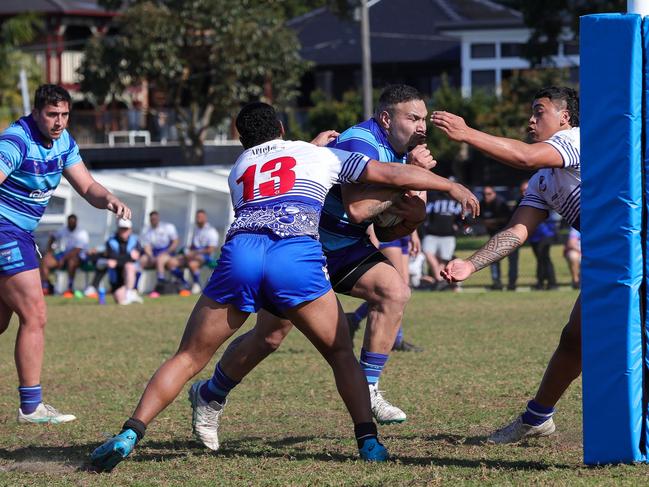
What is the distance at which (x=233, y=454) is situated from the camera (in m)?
6.68

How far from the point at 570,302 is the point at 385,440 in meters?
11.9

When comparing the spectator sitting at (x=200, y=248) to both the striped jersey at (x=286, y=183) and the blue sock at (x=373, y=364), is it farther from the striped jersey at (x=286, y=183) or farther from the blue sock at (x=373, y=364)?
the striped jersey at (x=286, y=183)

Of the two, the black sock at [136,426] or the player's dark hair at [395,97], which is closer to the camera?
the black sock at [136,426]

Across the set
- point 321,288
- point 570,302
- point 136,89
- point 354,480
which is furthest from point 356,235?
point 136,89

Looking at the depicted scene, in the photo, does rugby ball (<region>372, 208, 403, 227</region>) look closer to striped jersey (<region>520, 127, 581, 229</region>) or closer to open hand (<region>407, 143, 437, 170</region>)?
open hand (<region>407, 143, 437, 170</region>)

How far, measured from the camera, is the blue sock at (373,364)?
7.27 m

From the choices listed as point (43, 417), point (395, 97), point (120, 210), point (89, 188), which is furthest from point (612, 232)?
point (43, 417)

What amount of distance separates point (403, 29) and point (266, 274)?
5381 cm

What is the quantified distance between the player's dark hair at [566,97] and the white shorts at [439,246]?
1511 centimetres

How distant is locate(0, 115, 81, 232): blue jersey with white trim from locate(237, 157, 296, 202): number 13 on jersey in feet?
7.69

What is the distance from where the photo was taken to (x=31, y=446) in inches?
280

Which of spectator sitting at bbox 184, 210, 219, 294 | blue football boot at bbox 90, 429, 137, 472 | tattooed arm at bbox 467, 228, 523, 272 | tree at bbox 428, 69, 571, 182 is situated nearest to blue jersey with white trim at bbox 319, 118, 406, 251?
tattooed arm at bbox 467, 228, 523, 272

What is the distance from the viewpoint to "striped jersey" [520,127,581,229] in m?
6.06

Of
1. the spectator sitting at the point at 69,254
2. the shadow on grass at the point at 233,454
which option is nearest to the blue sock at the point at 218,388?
the shadow on grass at the point at 233,454
